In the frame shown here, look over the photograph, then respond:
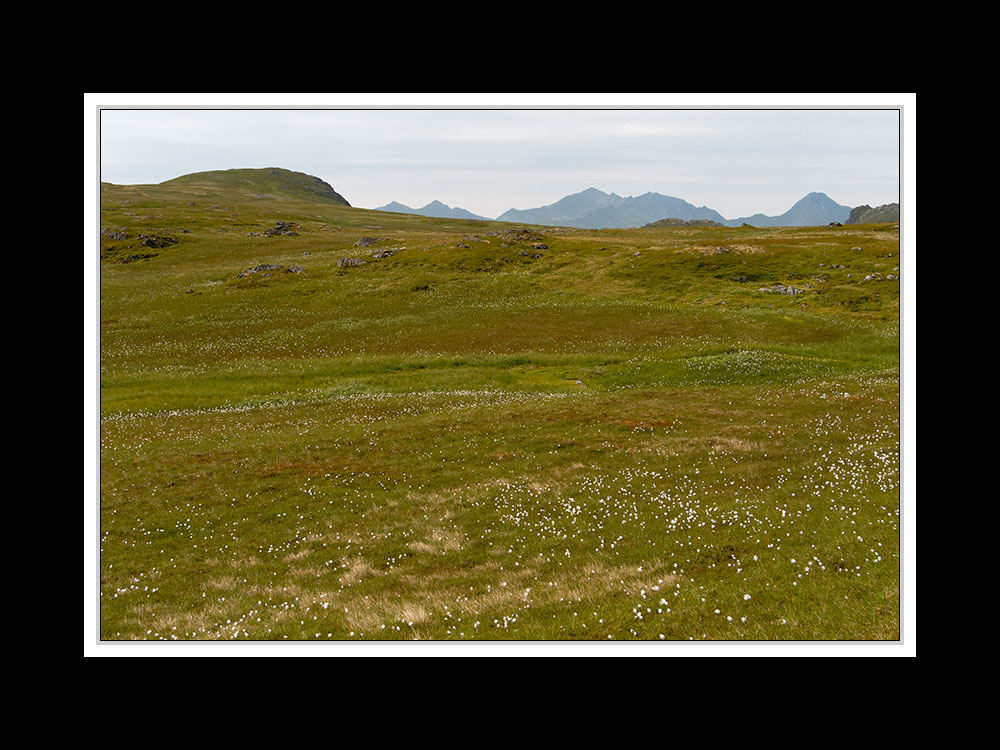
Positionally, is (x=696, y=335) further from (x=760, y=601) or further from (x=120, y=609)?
(x=120, y=609)

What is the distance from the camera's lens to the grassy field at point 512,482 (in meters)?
10.6

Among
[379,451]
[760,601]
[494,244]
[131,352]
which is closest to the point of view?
[760,601]

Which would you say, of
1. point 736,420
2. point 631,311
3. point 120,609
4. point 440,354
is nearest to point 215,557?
point 120,609

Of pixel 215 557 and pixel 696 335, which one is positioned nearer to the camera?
pixel 215 557

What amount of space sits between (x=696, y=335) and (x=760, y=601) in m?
46.0

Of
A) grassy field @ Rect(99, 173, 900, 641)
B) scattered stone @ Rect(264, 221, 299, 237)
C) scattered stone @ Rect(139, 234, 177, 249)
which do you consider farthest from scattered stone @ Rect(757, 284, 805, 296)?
scattered stone @ Rect(264, 221, 299, 237)

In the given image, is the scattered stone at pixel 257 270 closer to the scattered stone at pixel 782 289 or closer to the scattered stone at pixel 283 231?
the scattered stone at pixel 283 231

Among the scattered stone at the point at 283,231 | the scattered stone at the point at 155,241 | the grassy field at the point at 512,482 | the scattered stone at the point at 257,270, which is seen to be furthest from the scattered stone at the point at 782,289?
the scattered stone at the point at 283,231

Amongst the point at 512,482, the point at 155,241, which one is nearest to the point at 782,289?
the point at 512,482

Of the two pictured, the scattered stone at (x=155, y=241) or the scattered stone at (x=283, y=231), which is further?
the scattered stone at (x=283, y=231)

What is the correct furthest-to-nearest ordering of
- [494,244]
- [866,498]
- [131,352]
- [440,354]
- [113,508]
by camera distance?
[494,244]
[131,352]
[440,354]
[113,508]
[866,498]

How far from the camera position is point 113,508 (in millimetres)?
18547

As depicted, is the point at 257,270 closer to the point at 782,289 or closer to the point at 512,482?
the point at 782,289

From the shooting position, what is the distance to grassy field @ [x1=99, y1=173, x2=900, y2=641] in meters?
10.6
